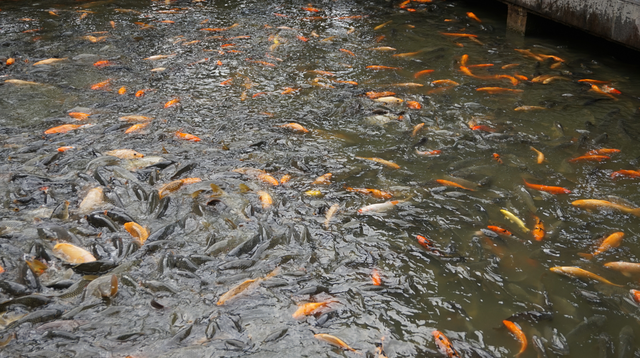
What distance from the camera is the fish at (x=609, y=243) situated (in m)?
3.42

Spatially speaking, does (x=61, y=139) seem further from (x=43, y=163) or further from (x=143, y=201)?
(x=143, y=201)

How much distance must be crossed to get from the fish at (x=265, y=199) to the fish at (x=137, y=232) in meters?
0.89

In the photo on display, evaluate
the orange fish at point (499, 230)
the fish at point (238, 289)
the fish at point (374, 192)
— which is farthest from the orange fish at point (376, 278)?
the orange fish at point (499, 230)

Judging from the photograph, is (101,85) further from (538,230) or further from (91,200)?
(538,230)

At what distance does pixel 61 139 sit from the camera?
4.84 metres

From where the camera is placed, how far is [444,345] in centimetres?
274

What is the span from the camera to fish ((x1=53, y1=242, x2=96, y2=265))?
3.34m

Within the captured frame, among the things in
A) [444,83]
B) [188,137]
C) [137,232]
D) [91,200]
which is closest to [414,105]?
[444,83]

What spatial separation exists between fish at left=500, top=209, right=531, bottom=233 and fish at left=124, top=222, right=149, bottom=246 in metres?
2.69

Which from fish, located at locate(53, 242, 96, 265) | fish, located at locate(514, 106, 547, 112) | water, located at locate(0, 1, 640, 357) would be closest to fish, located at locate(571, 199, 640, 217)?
water, located at locate(0, 1, 640, 357)

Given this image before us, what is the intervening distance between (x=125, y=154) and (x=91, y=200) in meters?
0.72

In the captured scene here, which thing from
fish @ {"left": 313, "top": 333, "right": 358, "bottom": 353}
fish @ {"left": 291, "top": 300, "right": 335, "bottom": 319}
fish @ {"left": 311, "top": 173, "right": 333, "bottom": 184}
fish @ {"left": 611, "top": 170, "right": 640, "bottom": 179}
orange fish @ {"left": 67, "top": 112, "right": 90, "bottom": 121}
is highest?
orange fish @ {"left": 67, "top": 112, "right": 90, "bottom": 121}

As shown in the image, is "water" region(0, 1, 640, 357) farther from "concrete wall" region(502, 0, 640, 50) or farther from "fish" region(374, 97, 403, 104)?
"concrete wall" region(502, 0, 640, 50)

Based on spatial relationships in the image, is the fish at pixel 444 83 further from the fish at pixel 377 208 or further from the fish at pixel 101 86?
the fish at pixel 101 86
